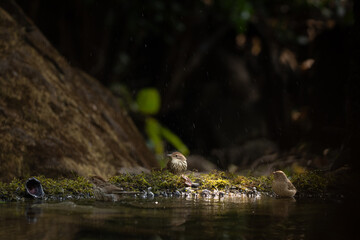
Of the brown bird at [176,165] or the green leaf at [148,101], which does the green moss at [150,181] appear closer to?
the brown bird at [176,165]

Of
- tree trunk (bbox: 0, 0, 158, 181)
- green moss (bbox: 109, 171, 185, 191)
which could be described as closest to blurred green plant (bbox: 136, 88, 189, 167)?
tree trunk (bbox: 0, 0, 158, 181)

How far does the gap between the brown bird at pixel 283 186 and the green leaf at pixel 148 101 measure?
475cm

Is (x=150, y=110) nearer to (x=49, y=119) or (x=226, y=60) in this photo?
(x=226, y=60)

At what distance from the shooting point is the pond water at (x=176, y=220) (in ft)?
7.94

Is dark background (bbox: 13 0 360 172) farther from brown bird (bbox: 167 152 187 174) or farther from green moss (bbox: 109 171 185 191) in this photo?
green moss (bbox: 109 171 185 191)

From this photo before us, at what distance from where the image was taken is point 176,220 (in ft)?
9.57

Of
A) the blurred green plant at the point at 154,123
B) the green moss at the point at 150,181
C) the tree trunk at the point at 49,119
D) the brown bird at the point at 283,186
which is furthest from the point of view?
the blurred green plant at the point at 154,123

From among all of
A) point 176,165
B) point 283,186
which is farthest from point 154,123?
point 283,186

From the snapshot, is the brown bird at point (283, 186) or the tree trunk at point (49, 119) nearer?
the brown bird at point (283, 186)

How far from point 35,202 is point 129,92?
5758 mm

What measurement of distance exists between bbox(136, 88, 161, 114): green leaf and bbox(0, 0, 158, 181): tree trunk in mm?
1805

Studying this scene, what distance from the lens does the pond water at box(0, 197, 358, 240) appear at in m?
2.42

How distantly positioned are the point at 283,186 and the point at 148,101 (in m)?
4.83

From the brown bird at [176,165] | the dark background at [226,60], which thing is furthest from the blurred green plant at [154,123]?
the brown bird at [176,165]
